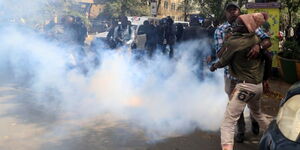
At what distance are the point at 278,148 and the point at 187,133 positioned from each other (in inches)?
103

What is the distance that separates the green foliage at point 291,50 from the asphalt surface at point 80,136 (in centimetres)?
428

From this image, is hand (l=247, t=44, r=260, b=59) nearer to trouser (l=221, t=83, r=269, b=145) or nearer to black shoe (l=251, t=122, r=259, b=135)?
trouser (l=221, t=83, r=269, b=145)

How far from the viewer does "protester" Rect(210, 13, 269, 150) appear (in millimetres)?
3703

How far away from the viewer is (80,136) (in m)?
4.92

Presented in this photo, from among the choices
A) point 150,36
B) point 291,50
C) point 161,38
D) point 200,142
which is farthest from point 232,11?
point 161,38

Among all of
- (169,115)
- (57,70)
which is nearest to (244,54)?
(169,115)

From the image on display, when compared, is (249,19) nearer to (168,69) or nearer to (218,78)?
(218,78)

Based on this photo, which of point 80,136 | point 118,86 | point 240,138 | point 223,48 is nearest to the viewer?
point 223,48

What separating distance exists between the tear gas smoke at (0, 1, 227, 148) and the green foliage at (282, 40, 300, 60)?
2.39m

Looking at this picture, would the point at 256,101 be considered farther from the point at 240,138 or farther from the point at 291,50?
the point at 291,50

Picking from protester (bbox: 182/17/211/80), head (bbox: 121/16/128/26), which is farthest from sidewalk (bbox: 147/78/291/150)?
head (bbox: 121/16/128/26)

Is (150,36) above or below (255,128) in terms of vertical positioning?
above

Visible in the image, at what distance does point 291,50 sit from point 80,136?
6762 millimetres

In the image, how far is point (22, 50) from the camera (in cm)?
940
